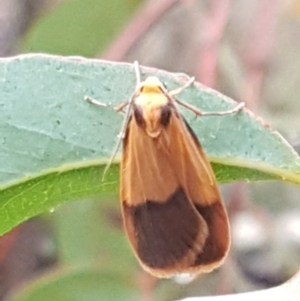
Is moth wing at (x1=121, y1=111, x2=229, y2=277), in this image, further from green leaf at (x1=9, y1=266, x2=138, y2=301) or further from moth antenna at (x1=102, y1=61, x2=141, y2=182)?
green leaf at (x1=9, y1=266, x2=138, y2=301)

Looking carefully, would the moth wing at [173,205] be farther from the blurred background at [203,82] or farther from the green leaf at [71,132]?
the blurred background at [203,82]

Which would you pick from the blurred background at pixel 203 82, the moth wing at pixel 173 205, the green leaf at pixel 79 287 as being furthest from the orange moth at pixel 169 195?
the blurred background at pixel 203 82

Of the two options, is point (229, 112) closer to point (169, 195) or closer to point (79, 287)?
point (169, 195)

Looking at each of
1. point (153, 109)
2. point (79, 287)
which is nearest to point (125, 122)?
point (153, 109)

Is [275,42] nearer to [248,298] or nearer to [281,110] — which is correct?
[281,110]

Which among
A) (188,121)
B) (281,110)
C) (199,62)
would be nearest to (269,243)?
(281,110)
